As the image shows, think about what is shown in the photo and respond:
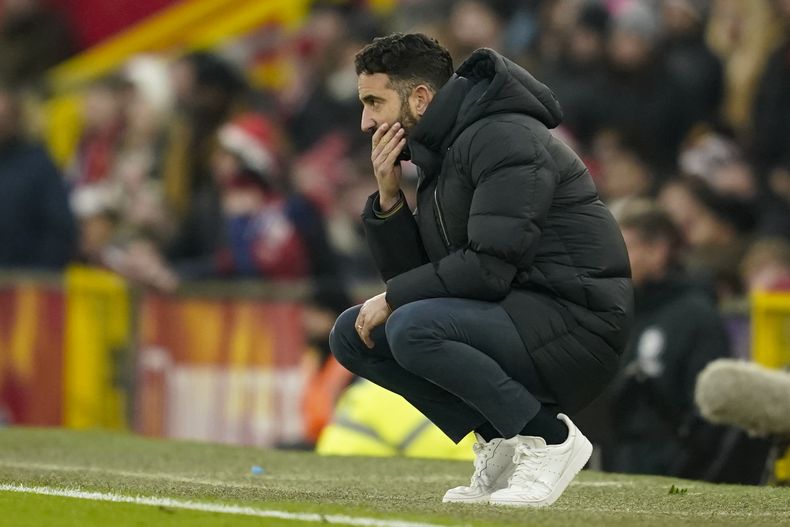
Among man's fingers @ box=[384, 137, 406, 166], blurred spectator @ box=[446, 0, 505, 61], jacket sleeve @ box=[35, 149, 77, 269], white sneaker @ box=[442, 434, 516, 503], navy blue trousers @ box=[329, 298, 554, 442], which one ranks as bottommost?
jacket sleeve @ box=[35, 149, 77, 269]

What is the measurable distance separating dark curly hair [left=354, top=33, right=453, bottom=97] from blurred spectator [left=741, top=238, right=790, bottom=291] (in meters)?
4.30

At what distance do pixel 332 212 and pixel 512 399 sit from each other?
724cm

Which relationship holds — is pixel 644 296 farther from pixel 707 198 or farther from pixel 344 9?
pixel 344 9

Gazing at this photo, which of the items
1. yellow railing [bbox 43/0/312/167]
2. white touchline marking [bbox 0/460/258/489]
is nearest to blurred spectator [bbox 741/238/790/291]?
white touchline marking [bbox 0/460/258/489]

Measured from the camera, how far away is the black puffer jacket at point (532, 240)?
18.4 feet

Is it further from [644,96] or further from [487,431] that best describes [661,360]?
[487,431]

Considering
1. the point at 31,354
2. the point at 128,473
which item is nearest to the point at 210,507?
the point at 128,473

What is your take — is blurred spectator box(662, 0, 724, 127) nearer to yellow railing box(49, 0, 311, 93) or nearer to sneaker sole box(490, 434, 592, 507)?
sneaker sole box(490, 434, 592, 507)

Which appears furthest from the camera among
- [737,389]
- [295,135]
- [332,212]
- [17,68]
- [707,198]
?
[17,68]

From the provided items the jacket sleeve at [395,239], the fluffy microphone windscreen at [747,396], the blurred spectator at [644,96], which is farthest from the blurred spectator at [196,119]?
the jacket sleeve at [395,239]

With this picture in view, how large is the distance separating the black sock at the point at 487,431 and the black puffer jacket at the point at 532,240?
0.93 ft

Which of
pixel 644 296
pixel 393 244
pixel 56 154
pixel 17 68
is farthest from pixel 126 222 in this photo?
pixel 393 244

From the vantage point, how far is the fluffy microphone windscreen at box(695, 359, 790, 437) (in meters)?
7.67

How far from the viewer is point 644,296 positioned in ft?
30.6
